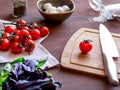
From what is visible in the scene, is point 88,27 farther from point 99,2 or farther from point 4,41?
point 4,41

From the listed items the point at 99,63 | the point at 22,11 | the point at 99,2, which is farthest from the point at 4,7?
the point at 99,63

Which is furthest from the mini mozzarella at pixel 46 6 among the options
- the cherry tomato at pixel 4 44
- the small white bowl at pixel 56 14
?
the cherry tomato at pixel 4 44

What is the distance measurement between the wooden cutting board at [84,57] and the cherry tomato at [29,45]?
11 centimetres

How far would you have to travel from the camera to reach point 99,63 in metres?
0.87

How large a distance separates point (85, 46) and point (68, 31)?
17cm

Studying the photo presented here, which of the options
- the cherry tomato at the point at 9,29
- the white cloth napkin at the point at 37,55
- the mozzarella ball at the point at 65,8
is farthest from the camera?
the mozzarella ball at the point at 65,8

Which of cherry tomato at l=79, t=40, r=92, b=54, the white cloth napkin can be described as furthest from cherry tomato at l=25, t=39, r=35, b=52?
cherry tomato at l=79, t=40, r=92, b=54

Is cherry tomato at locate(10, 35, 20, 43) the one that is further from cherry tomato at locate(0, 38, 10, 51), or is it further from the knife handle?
the knife handle

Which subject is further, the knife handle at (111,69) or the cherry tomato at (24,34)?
the cherry tomato at (24,34)

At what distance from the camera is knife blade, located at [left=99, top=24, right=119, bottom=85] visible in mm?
770

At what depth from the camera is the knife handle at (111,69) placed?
2.48 ft

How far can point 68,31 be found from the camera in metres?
1.04

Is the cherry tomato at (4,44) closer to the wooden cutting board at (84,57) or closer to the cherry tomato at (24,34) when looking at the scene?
the cherry tomato at (24,34)

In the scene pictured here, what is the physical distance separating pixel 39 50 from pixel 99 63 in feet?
0.68
